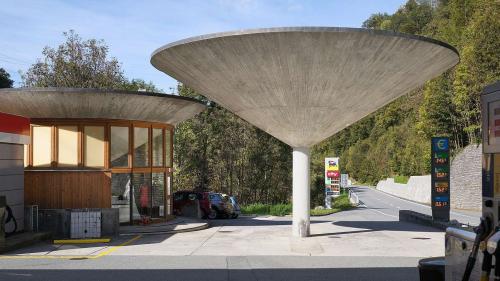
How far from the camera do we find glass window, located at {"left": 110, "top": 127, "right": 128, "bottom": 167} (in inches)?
789

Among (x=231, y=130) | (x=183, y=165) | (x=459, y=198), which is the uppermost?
(x=231, y=130)

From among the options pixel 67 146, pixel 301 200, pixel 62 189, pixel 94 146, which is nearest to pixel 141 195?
pixel 94 146

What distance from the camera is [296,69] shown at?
15.1m

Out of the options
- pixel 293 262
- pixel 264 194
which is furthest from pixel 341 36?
pixel 264 194

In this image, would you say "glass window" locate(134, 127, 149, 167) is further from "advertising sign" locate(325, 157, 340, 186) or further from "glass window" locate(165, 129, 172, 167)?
"advertising sign" locate(325, 157, 340, 186)

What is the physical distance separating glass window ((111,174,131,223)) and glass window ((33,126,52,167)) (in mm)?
2350

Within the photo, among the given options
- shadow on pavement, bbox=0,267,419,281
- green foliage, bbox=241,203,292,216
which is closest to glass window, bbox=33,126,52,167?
shadow on pavement, bbox=0,267,419,281

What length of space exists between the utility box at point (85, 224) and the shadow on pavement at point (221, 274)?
562cm

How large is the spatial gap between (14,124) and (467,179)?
128ft

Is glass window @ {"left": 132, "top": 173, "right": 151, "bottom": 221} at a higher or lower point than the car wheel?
higher

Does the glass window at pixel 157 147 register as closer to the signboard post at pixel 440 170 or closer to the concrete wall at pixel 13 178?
the concrete wall at pixel 13 178

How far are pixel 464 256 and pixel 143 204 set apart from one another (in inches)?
672

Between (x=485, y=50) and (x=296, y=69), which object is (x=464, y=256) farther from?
(x=485, y=50)

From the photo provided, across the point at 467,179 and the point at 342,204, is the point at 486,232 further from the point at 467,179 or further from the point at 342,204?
the point at 342,204
